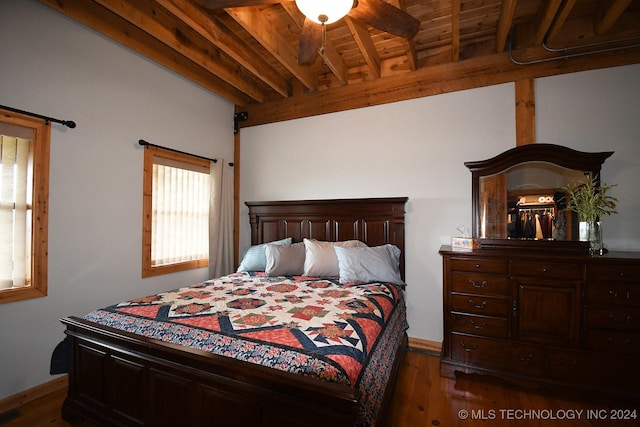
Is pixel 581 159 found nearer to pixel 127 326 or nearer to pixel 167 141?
pixel 127 326

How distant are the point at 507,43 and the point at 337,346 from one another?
308 centimetres

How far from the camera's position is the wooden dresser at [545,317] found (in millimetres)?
1869

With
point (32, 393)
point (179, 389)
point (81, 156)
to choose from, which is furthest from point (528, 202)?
point (32, 393)

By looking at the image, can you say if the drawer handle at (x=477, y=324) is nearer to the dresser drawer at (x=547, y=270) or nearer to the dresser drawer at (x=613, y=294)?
the dresser drawer at (x=547, y=270)

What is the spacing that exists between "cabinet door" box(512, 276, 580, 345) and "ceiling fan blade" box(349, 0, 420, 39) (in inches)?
75.9

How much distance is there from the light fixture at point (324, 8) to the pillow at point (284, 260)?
202 centimetres

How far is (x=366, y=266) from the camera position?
2588 mm

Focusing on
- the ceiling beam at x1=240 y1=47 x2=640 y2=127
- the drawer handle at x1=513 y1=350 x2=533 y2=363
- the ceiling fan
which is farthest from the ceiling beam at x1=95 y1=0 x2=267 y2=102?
the drawer handle at x1=513 y1=350 x2=533 y2=363

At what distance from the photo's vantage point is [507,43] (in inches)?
103

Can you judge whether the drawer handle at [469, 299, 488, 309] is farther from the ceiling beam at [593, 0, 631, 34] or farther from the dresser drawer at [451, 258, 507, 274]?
the ceiling beam at [593, 0, 631, 34]

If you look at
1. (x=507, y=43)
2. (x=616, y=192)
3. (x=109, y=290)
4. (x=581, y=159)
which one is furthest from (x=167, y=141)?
(x=616, y=192)

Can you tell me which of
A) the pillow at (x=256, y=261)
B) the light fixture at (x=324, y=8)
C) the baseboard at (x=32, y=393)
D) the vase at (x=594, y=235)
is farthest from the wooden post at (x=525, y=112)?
the baseboard at (x=32, y=393)

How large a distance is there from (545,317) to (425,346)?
1116mm

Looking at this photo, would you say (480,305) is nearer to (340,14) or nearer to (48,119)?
(340,14)
